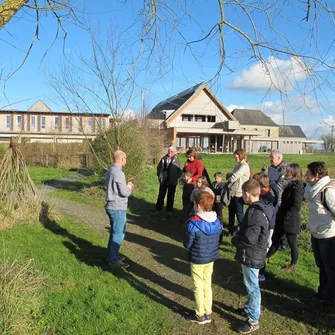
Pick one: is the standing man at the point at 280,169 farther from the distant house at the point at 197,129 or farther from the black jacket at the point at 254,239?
the distant house at the point at 197,129

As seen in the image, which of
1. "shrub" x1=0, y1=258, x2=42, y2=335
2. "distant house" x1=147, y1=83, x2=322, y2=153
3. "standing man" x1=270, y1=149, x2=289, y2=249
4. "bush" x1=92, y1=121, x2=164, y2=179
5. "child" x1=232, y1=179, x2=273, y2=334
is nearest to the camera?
"shrub" x1=0, y1=258, x2=42, y2=335

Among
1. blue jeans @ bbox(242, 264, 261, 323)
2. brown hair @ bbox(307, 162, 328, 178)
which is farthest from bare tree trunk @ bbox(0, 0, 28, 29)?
brown hair @ bbox(307, 162, 328, 178)

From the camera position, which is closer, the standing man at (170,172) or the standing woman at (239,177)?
the standing woman at (239,177)

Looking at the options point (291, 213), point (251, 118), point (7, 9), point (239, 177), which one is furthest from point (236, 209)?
point (251, 118)

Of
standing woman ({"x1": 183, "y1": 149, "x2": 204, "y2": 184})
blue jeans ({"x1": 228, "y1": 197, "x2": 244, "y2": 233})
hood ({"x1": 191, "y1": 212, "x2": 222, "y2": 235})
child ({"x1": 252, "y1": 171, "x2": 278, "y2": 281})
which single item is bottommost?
blue jeans ({"x1": 228, "y1": 197, "x2": 244, "y2": 233})

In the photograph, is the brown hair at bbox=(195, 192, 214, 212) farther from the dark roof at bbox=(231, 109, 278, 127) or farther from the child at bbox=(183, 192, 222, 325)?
the dark roof at bbox=(231, 109, 278, 127)

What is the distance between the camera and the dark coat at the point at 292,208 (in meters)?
5.28

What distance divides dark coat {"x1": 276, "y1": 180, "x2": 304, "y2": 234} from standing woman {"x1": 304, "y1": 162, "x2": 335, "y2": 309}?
0.90 metres

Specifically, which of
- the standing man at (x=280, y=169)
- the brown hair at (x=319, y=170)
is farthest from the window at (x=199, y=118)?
the brown hair at (x=319, y=170)

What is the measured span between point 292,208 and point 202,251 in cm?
210

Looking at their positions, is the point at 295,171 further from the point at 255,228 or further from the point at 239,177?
the point at 255,228

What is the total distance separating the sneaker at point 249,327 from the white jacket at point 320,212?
1308 mm

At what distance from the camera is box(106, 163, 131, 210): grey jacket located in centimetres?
528

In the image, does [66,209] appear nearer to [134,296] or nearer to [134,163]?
[134,163]
